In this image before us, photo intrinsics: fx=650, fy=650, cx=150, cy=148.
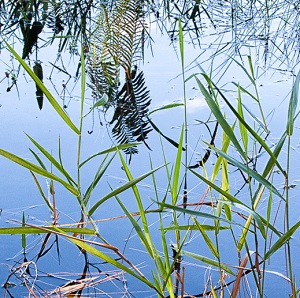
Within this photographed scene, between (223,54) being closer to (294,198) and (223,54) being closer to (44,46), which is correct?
(44,46)

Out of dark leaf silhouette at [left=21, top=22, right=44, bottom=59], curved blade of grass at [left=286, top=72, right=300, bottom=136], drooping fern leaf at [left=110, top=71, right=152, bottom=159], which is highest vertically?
dark leaf silhouette at [left=21, top=22, right=44, bottom=59]

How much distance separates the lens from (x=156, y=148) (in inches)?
72.7

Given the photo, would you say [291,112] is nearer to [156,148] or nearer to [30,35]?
[156,148]

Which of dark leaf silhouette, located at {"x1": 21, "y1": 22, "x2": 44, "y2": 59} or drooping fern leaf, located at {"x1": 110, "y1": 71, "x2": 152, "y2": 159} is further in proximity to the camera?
dark leaf silhouette, located at {"x1": 21, "y1": 22, "x2": 44, "y2": 59}

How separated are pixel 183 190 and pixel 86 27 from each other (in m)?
1.28

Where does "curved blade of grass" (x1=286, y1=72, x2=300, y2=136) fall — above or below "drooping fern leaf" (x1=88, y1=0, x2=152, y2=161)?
below

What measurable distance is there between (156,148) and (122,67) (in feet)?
2.12

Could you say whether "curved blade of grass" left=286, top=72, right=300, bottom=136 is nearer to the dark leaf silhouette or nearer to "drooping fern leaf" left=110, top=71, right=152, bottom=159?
"drooping fern leaf" left=110, top=71, right=152, bottom=159

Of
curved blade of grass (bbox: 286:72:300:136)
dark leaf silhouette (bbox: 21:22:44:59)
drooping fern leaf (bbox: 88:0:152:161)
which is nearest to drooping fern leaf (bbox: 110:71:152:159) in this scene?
drooping fern leaf (bbox: 88:0:152:161)

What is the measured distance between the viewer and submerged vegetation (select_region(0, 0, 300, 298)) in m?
1.24

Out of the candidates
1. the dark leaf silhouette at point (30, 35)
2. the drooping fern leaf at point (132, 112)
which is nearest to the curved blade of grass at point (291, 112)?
the drooping fern leaf at point (132, 112)

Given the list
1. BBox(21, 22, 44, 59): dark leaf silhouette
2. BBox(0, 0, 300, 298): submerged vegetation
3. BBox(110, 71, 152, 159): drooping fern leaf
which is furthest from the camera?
BBox(21, 22, 44, 59): dark leaf silhouette

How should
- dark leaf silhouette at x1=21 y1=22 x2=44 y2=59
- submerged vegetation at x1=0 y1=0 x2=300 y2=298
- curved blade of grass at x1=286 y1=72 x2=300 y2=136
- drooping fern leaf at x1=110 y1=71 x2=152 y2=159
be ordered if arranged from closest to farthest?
curved blade of grass at x1=286 y1=72 x2=300 y2=136, submerged vegetation at x1=0 y1=0 x2=300 y2=298, drooping fern leaf at x1=110 y1=71 x2=152 y2=159, dark leaf silhouette at x1=21 y1=22 x2=44 y2=59

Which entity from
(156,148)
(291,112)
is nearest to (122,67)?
(156,148)
